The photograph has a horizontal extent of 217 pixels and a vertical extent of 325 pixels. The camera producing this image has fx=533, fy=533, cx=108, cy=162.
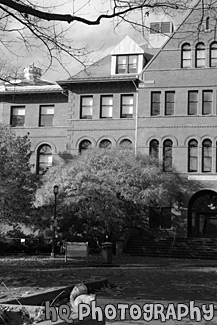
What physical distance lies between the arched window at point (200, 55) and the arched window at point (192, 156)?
6.01 metres

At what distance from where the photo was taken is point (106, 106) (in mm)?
43031

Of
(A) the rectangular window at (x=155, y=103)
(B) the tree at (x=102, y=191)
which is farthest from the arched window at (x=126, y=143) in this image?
(A) the rectangular window at (x=155, y=103)

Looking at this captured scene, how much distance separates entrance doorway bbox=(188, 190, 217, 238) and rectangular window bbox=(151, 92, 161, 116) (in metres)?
7.14

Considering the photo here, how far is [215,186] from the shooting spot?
39.6 meters

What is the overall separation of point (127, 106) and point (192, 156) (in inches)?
260

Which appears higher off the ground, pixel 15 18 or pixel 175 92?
pixel 175 92

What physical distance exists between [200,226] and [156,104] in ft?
32.9

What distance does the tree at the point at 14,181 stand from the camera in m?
31.5

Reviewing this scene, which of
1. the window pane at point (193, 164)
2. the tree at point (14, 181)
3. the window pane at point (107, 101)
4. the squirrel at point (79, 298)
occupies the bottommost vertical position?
the squirrel at point (79, 298)

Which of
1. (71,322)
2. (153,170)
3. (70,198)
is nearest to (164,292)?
(71,322)

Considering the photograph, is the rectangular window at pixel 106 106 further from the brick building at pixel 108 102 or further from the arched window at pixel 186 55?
the arched window at pixel 186 55

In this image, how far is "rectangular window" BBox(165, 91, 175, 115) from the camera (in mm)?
41344

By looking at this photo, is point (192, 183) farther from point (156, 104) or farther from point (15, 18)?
point (15, 18)

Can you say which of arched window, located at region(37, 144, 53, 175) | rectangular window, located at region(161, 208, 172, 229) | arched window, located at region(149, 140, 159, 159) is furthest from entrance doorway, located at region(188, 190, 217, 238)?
arched window, located at region(37, 144, 53, 175)
